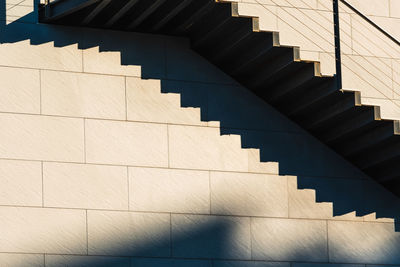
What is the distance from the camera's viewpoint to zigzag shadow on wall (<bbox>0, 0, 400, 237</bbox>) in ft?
47.5

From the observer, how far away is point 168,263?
1394 cm

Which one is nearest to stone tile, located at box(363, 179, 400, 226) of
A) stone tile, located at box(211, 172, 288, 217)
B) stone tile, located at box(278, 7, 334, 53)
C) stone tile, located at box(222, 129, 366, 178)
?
stone tile, located at box(222, 129, 366, 178)

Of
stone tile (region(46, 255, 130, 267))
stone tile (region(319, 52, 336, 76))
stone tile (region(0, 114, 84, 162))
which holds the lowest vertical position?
stone tile (region(46, 255, 130, 267))

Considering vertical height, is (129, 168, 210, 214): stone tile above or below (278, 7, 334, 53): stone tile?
below

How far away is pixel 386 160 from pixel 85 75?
192 inches

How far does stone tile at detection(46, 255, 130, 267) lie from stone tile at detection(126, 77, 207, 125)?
84.4 inches

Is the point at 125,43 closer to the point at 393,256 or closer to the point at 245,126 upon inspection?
the point at 245,126

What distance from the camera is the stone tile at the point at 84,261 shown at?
43.6 ft

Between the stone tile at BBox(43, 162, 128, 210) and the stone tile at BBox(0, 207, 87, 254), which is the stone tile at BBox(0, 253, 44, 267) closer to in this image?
the stone tile at BBox(0, 207, 87, 254)

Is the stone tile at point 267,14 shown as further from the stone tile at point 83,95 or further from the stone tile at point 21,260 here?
the stone tile at point 21,260

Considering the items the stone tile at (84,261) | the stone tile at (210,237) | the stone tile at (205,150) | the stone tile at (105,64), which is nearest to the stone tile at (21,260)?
the stone tile at (84,261)

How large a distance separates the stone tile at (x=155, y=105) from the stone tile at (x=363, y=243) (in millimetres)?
2813

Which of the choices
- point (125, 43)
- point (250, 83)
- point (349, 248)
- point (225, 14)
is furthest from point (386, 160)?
point (125, 43)

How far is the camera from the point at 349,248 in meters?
15.1
